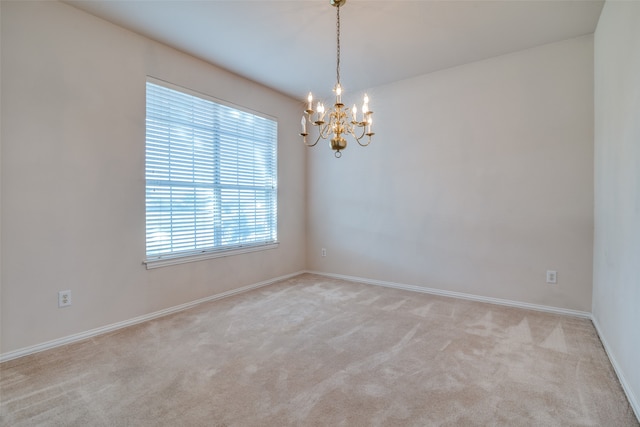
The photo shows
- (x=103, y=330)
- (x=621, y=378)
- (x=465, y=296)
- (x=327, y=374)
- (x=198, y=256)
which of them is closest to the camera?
(x=621, y=378)

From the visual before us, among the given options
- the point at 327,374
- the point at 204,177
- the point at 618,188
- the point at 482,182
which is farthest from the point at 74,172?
the point at 618,188

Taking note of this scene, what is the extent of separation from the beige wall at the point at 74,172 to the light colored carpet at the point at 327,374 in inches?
13.5

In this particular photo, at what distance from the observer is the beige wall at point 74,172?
2281mm

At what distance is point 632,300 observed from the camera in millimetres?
1781

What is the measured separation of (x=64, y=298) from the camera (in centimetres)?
252

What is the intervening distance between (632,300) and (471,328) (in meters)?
1.23

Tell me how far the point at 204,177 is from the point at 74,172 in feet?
3.93

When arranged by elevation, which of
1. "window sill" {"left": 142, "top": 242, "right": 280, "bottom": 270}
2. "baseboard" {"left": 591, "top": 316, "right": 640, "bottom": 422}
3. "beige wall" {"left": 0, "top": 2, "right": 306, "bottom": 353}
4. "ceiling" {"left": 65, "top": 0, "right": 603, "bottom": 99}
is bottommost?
"baseboard" {"left": 591, "top": 316, "right": 640, "bottom": 422}

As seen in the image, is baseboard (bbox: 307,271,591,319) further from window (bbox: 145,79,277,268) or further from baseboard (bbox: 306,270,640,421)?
window (bbox: 145,79,277,268)

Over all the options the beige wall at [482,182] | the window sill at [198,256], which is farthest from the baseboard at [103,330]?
the beige wall at [482,182]

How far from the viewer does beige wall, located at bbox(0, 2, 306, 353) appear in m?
2.28

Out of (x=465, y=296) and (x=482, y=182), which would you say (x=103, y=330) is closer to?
(x=465, y=296)

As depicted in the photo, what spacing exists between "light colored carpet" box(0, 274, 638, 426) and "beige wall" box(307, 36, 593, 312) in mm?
574

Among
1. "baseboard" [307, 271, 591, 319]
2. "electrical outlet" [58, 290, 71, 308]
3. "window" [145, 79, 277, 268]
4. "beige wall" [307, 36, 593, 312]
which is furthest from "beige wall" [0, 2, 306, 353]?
"beige wall" [307, 36, 593, 312]
